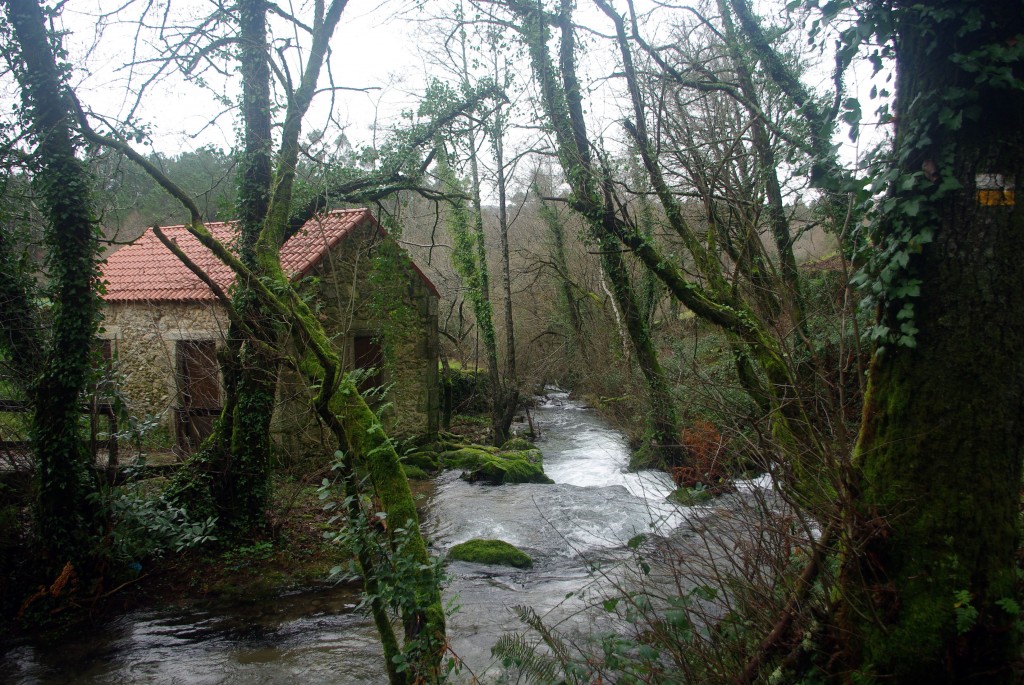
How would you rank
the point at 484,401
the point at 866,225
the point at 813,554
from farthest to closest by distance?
1. the point at 484,401
2. the point at 866,225
3. the point at 813,554

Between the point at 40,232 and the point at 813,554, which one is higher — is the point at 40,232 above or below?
above

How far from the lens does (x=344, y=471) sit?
4441 mm

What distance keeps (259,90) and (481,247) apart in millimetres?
9315

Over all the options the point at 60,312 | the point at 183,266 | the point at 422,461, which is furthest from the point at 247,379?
the point at 183,266

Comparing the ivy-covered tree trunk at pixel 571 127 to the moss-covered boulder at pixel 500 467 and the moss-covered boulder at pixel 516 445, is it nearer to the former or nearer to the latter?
the moss-covered boulder at pixel 500 467

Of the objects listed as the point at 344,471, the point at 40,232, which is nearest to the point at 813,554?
the point at 344,471

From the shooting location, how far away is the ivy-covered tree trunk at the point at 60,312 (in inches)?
245

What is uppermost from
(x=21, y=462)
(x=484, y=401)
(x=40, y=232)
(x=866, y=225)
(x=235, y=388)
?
(x=40, y=232)

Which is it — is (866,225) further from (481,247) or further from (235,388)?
(481,247)

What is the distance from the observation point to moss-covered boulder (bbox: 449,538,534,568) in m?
7.79

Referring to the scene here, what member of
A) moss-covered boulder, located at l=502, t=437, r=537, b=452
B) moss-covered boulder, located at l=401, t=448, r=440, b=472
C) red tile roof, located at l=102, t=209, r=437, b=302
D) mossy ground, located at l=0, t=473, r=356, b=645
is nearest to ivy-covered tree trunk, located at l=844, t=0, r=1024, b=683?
mossy ground, located at l=0, t=473, r=356, b=645

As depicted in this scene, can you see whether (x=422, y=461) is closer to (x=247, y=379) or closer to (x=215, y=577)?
(x=247, y=379)

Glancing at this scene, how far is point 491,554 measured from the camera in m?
7.88

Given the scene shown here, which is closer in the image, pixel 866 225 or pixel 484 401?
pixel 866 225
